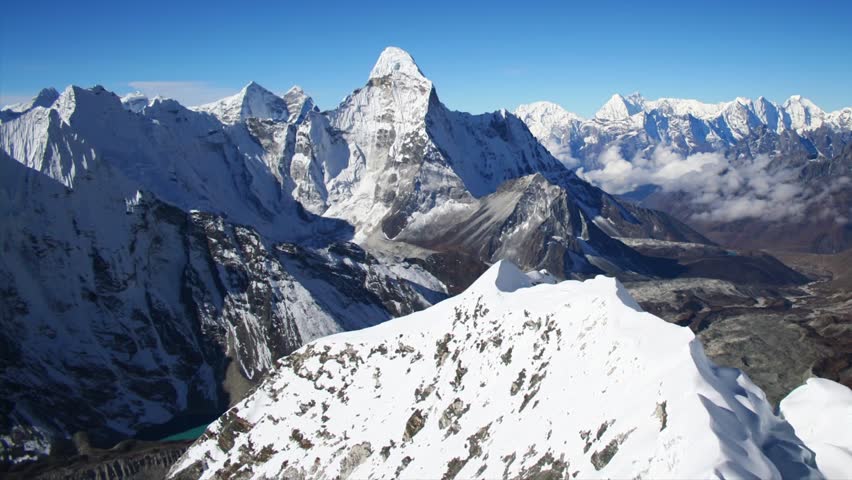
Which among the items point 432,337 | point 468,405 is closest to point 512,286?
point 432,337

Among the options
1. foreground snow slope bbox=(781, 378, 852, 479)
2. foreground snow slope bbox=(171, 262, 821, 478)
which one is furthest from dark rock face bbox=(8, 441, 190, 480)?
foreground snow slope bbox=(781, 378, 852, 479)

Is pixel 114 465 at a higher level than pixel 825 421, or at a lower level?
higher

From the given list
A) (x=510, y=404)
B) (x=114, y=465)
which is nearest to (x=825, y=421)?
(x=510, y=404)

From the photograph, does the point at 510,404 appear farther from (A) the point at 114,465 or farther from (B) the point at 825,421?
(A) the point at 114,465

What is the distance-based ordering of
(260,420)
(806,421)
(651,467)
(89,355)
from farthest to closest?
1. (89,355)
2. (260,420)
3. (806,421)
4. (651,467)

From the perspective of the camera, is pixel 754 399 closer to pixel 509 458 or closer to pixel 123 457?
pixel 509 458

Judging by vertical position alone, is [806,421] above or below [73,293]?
below

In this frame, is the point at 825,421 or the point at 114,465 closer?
the point at 825,421
